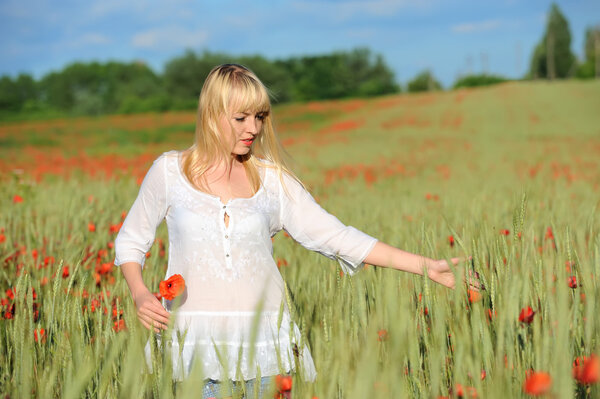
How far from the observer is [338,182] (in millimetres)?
7809

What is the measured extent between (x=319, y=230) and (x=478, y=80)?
7579cm

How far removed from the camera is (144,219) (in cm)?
185

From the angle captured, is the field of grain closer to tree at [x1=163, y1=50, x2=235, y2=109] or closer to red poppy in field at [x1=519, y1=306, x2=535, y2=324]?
red poppy in field at [x1=519, y1=306, x2=535, y2=324]

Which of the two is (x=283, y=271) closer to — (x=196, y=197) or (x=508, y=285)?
(x=196, y=197)

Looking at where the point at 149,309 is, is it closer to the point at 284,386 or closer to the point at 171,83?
the point at 284,386

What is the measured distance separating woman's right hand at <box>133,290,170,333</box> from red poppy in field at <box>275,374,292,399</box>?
1.34 feet

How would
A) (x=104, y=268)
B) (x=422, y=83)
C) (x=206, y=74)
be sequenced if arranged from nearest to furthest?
(x=104, y=268) → (x=206, y=74) → (x=422, y=83)

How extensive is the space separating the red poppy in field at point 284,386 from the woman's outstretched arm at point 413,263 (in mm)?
567

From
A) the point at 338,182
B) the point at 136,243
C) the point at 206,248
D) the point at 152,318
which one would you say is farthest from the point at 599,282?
the point at 338,182

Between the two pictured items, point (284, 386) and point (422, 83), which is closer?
point (284, 386)

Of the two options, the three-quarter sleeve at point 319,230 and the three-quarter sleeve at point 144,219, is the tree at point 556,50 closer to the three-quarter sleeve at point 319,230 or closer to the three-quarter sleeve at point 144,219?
the three-quarter sleeve at point 319,230

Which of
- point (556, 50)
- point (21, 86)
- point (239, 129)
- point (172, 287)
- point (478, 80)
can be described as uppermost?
point (21, 86)

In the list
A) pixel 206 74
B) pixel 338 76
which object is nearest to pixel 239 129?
pixel 206 74

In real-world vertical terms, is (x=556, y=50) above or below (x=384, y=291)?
above
